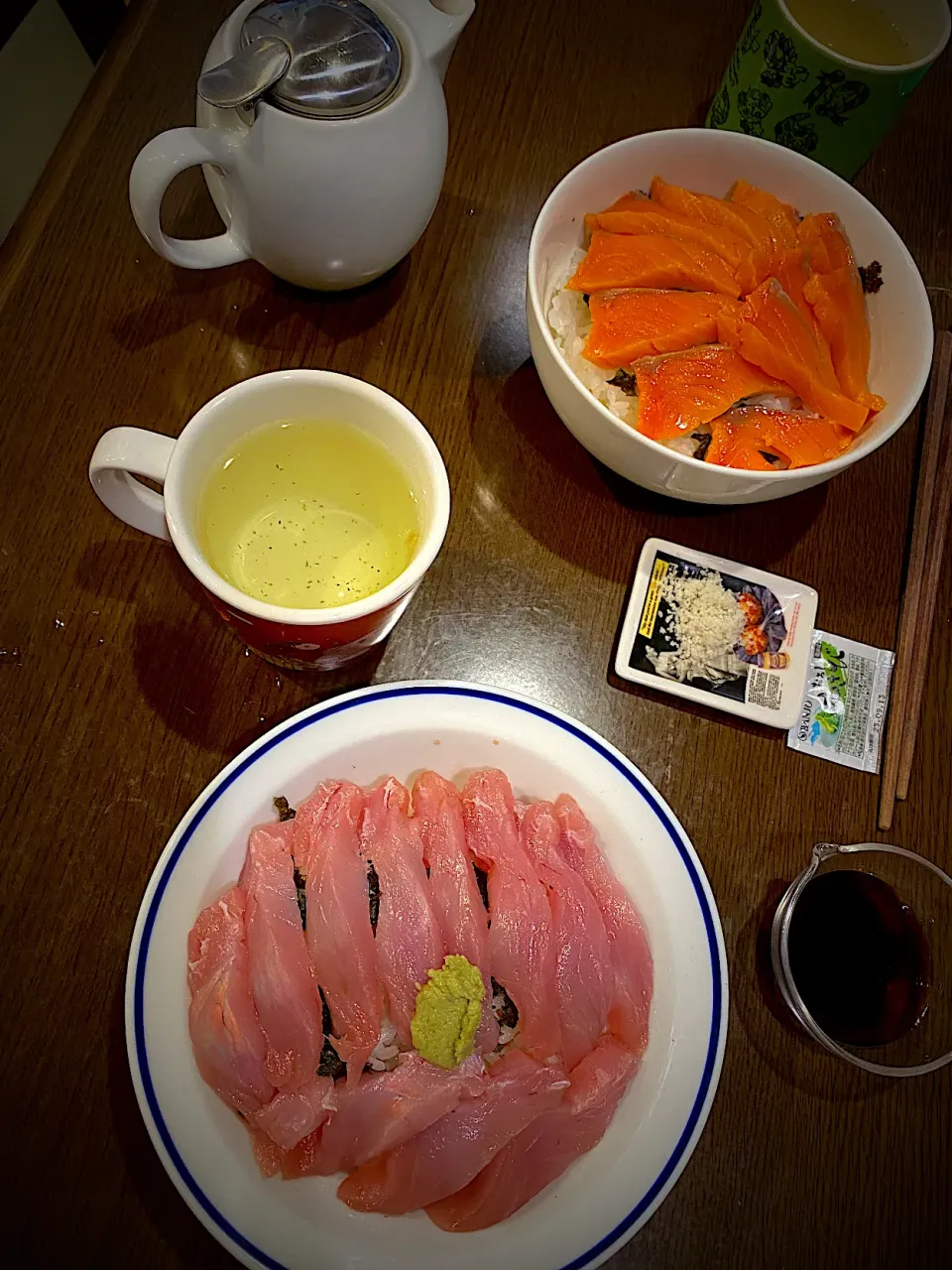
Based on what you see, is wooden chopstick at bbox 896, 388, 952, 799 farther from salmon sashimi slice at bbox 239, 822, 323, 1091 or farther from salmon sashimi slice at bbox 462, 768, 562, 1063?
salmon sashimi slice at bbox 239, 822, 323, 1091

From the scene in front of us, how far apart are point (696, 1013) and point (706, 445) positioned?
2.12 ft

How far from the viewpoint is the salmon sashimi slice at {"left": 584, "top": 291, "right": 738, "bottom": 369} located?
106cm

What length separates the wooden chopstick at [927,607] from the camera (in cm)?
108

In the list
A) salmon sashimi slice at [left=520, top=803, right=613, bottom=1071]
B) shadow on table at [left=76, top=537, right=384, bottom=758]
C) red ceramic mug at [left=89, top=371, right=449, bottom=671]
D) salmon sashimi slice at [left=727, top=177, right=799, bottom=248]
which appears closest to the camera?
red ceramic mug at [left=89, top=371, right=449, bottom=671]

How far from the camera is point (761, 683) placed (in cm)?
108

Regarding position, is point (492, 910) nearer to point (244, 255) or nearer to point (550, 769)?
point (550, 769)

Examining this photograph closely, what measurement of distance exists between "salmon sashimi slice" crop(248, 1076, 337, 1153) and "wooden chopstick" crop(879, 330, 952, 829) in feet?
2.36

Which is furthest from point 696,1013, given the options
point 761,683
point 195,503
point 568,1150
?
point 195,503

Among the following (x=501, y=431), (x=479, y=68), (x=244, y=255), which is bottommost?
(x=501, y=431)

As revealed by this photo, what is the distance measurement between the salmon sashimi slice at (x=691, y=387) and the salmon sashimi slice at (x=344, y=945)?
0.60m

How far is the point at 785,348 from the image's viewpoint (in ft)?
3.46

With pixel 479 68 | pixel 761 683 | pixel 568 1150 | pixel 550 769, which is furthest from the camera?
pixel 479 68

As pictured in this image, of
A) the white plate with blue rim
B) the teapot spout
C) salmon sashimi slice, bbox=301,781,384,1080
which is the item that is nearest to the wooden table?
the white plate with blue rim

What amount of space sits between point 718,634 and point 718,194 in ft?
2.03
